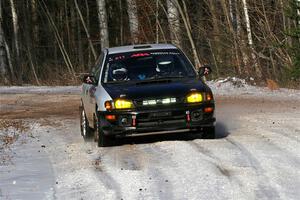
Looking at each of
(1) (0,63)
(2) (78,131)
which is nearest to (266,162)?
(2) (78,131)

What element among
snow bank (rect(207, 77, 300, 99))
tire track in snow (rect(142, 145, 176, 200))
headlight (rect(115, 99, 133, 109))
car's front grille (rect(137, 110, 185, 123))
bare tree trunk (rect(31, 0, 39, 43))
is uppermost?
headlight (rect(115, 99, 133, 109))

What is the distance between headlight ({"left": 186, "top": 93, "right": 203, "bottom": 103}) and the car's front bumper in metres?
0.09

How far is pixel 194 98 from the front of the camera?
496 inches

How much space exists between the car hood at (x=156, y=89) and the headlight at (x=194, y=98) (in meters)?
0.07

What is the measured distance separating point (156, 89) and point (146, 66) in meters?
1.23

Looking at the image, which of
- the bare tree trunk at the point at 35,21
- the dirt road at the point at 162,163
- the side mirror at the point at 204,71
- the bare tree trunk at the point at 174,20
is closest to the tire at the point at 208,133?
the dirt road at the point at 162,163

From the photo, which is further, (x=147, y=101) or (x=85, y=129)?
→ (x=85, y=129)

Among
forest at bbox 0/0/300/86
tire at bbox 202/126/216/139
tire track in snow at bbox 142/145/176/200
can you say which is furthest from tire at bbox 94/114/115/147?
forest at bbox 0/0/300/86

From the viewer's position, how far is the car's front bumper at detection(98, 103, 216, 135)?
12430 mm

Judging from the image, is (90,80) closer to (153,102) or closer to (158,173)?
(153,102)

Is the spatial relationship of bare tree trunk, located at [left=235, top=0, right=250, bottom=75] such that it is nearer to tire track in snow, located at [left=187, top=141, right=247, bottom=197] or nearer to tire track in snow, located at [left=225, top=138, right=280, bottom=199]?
tire track in snow, located at [left=187, top=141, right=247, bottom=197]

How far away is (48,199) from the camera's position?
8.79m

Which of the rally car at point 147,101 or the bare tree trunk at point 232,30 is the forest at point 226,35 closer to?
the bare tree trunk at point 232,30

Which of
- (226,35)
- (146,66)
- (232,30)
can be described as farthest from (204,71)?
(226,35)
